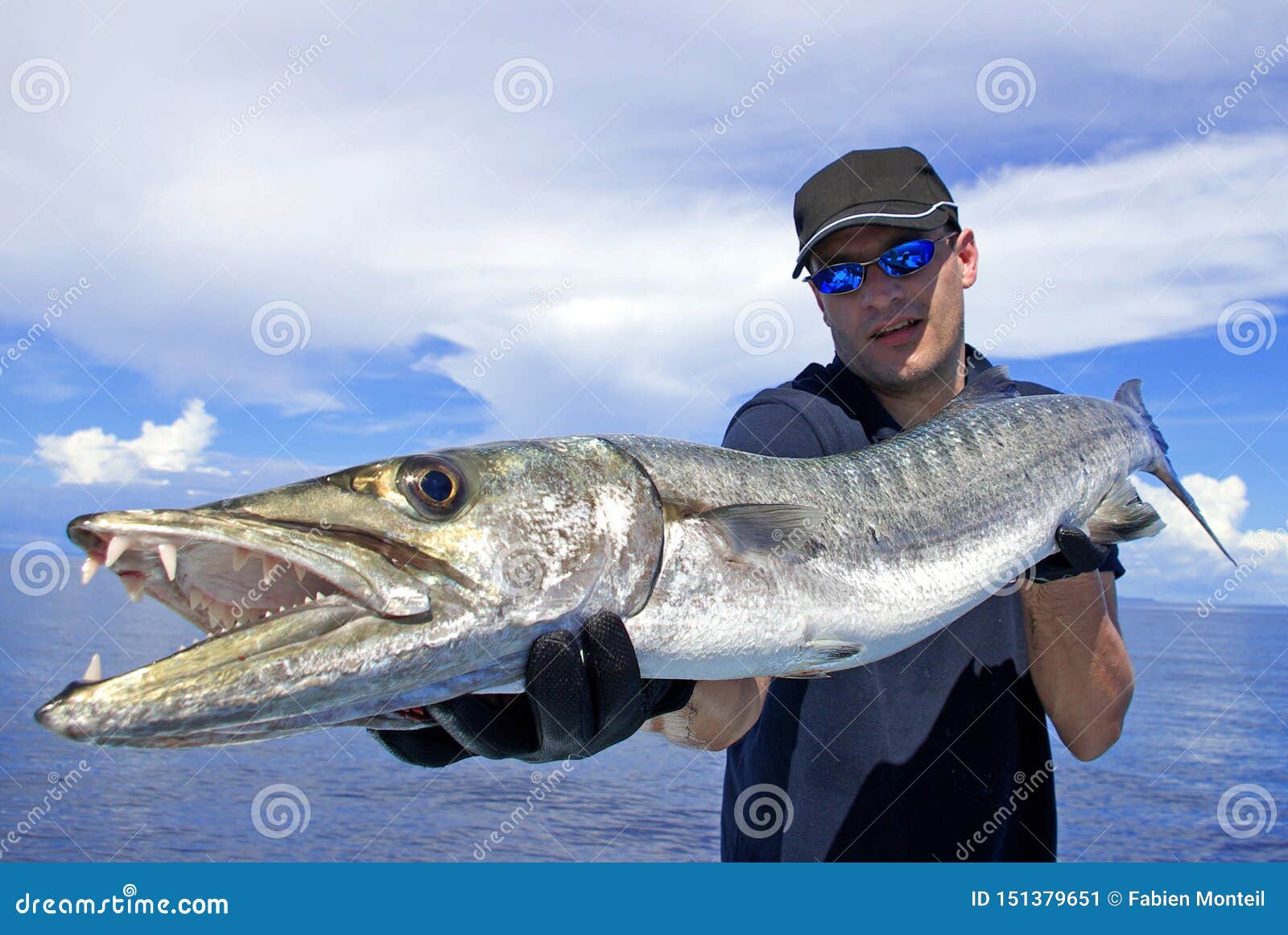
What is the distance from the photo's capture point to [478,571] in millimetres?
→ 2258

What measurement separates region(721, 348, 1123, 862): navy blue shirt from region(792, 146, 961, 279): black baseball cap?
853mm

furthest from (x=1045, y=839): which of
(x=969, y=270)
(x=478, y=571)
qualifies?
(x=478, y=571)

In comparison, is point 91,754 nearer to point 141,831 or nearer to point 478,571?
point 141,831

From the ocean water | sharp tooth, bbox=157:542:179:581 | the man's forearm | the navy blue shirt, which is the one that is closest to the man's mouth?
the navy blue shirt

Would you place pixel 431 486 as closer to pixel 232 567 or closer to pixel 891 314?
pixel 232 567

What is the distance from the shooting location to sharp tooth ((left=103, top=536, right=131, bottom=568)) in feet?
6.42

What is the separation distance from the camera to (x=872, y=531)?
10.2 ft

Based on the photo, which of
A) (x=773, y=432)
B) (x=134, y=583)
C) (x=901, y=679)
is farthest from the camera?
(x=901, y=679)

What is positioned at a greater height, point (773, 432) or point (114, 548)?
point (773, 432)

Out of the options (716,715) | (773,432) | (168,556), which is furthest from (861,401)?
(168,556)

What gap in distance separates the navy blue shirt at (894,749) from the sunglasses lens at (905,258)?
2.35 feet

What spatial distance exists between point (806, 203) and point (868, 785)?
A: 269 cm

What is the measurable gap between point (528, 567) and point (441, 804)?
1081 centimetres

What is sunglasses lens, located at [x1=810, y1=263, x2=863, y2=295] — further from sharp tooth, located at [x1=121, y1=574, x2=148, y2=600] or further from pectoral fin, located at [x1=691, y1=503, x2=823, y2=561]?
sharp tooth, located at [x1=121, y1=574, x2=148, y2=600]
